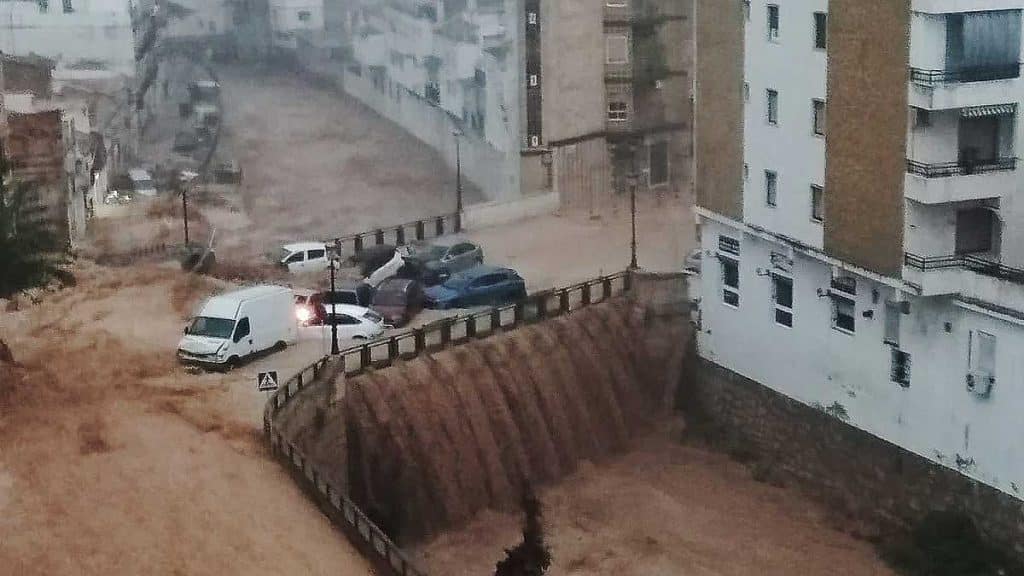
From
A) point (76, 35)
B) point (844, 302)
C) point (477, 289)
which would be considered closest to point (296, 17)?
point (76, 35)

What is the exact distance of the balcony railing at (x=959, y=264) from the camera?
32719mm

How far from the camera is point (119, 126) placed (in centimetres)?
7319

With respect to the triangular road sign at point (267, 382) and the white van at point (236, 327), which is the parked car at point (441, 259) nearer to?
the white van at point (236, 327)

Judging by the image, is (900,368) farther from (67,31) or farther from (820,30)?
(67,31)

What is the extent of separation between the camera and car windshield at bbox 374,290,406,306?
41.9 m

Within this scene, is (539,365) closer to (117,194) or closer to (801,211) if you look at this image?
→ (801,211)

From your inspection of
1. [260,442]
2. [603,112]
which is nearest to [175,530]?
[260,442]

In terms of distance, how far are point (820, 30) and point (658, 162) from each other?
25.9 metres

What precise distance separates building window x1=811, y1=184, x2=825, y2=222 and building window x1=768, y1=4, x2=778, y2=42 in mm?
4002

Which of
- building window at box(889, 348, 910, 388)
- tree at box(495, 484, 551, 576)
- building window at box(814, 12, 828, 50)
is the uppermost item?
building window at box(814, 12, 828, 50)

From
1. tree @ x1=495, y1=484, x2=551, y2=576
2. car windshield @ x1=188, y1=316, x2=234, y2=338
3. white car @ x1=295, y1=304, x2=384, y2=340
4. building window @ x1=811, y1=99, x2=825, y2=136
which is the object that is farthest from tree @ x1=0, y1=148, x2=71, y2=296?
building window @ x1=811, y1=99, x2=825, y2=136

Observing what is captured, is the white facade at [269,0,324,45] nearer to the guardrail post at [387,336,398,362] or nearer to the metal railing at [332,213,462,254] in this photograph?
the metal railing at [332,213,462,254]

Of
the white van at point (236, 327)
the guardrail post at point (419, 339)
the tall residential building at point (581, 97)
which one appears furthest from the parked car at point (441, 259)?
the tall residential building at point (581, 97)

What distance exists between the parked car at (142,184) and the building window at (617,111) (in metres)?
→ 18.8
